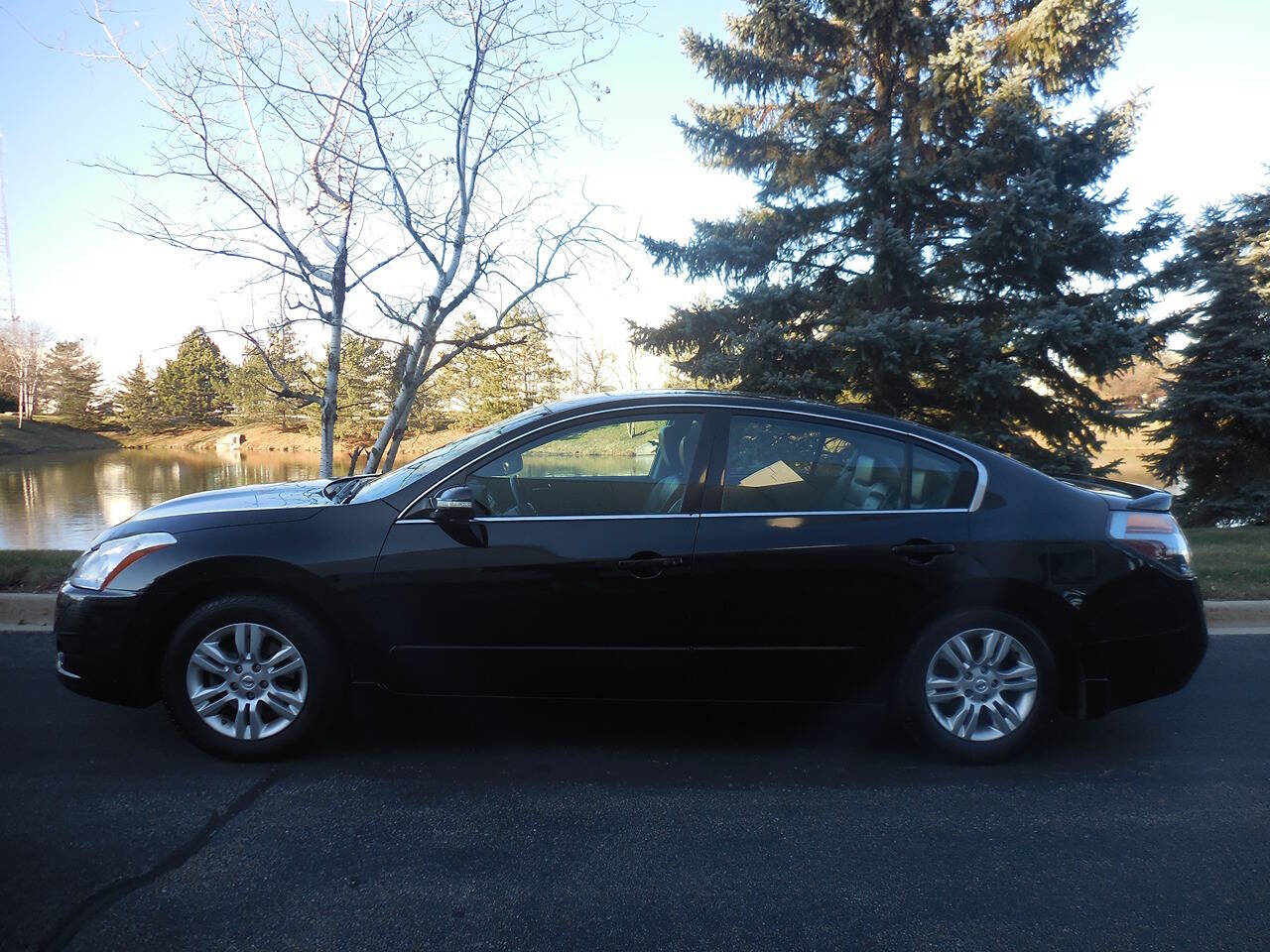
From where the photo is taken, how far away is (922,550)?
12.2 feet

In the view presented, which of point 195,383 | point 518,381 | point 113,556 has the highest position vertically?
point 195,383

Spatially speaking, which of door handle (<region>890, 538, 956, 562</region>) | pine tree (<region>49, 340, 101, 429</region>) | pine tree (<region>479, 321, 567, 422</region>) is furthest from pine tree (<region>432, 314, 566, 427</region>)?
pine tree (<region>49, 340, 101, 429</region>)

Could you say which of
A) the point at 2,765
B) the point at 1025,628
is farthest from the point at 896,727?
the point at 2,765

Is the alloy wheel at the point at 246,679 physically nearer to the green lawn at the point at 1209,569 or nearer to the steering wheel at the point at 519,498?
the steering wheel at the point at 519,498

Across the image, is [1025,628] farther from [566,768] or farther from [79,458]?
[79,458]

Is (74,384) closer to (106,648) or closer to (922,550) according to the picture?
(106,648)

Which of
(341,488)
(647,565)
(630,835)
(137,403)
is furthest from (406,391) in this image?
(137,403)

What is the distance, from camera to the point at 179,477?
50.1 feet

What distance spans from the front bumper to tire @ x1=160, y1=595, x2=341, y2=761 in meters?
0.12

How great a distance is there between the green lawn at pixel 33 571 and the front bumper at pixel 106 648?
11.7 feet

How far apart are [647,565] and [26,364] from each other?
44939 millimetres

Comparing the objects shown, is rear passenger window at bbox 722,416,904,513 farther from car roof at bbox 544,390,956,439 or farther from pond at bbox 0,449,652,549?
pond at bbox 0,449,652,549

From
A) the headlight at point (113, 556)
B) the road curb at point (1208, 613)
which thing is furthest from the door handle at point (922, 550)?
the road curb at point (1208, 613)

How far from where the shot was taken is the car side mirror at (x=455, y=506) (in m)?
3.67
